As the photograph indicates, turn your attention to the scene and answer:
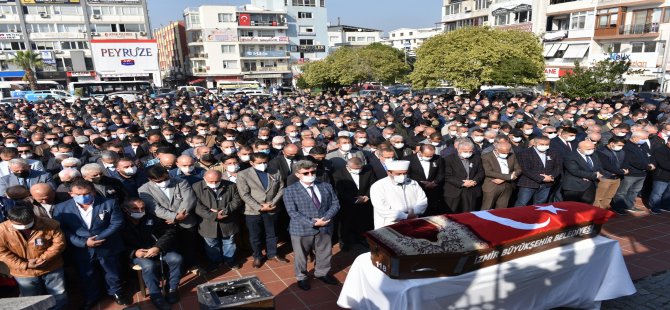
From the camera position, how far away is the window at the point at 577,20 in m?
35.0

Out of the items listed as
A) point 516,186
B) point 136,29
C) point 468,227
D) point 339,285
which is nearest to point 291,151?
point 339,285

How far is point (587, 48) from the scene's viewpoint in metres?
35.0

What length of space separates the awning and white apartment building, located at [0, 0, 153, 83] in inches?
1807

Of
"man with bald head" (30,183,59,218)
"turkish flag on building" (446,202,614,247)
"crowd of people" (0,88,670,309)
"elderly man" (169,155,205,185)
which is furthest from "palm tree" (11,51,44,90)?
"turkish flag on building" (446,202,614,247)

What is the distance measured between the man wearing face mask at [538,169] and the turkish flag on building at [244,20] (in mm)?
52653

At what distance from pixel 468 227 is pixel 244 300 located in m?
2.22

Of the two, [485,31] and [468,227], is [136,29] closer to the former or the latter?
[485,31]

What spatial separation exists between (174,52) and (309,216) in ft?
221

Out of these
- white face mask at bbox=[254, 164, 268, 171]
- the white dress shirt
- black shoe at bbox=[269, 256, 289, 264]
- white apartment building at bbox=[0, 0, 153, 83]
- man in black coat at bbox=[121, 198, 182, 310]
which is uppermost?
white apartment building at bbox=[0, 0, 153, 83]

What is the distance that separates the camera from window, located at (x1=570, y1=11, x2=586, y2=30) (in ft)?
115

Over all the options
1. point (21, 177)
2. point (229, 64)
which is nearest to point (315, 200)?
point (21, 177)

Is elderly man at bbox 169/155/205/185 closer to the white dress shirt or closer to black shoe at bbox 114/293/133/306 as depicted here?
the white dress shirt

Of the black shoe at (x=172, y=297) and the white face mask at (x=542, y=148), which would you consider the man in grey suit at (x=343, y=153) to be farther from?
A: the black shoe at (x=172, y=297)

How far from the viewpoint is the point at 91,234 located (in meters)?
4.61
